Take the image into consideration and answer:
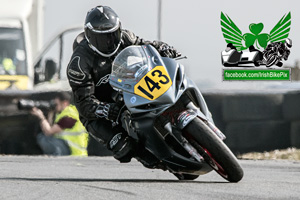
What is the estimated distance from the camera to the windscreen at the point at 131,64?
677cm

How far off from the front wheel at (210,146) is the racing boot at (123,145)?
81 centimetres

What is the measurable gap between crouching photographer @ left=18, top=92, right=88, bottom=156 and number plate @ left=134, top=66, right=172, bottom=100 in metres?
4.51

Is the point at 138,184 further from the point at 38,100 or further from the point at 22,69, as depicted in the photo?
the point at 22,69

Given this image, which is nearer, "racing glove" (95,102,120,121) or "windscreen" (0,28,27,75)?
"racing glove" (95,102,120,121)

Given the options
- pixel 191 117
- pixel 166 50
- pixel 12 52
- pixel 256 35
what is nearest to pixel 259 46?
pixel 256 35

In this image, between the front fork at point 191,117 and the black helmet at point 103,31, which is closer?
the front fork at point 191,117

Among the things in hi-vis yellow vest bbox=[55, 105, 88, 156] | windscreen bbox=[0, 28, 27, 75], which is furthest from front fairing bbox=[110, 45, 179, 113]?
windscreen bbox=[0, 28, 27, 75]

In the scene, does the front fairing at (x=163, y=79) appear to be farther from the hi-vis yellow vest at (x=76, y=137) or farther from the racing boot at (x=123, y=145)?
the hi-vis yellow vest at (x=76, y=137)

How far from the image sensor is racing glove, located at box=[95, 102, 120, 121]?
702cm

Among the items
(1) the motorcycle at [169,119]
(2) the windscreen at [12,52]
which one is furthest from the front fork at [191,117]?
(2) the windscreen at [12,52]

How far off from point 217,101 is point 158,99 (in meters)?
4.58

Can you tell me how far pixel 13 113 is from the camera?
11188mm

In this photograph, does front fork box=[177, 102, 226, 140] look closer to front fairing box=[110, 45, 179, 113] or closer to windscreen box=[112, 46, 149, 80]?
front fairing box=[110, 45, 179, 113]

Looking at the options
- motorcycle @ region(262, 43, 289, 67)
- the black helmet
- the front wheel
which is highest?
the black helmet
